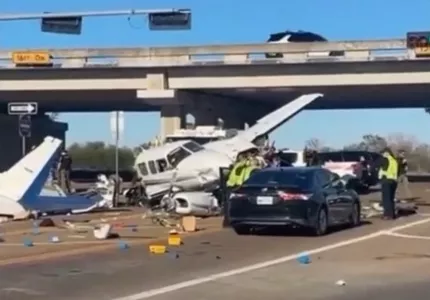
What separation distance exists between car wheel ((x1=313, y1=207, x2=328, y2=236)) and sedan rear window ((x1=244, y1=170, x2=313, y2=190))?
2.08ft

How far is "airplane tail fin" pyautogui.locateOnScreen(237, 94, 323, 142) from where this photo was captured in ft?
131

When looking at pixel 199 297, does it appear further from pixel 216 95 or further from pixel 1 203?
pixel 216 95

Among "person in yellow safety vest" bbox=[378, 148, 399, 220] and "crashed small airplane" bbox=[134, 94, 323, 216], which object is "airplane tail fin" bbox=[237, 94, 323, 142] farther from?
"person in yellow safety vest" bbox=[378, 148, 399, 220]

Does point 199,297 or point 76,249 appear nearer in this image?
point 199,297

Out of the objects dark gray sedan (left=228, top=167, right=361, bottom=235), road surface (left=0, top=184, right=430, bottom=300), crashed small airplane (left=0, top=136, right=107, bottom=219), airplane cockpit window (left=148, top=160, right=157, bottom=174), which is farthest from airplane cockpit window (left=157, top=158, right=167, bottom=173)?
road surface (left=0, top=184, right=430, bottom=300)

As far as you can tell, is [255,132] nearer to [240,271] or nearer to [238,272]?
[240,271]

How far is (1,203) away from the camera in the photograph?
27.4 metres

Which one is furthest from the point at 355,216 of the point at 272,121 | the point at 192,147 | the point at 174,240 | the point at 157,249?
the point at 272,121

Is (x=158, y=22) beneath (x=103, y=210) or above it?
above

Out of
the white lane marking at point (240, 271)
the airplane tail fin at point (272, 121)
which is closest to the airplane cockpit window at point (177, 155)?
the airplane tail fin at point (272, 121)

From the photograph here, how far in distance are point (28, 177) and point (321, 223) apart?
8654mm

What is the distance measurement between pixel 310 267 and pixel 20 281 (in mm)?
4508

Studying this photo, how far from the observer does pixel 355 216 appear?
25812 millimetres

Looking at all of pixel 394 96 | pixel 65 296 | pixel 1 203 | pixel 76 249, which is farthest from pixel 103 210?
pixel 394 96
